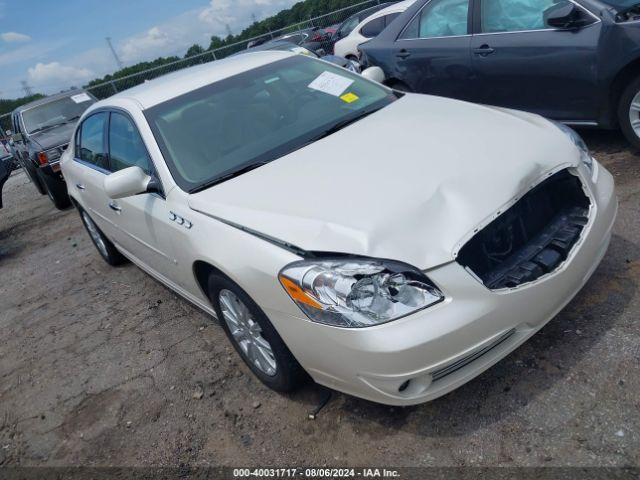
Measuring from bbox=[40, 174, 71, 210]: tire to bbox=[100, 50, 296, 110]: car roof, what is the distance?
4.93 metres

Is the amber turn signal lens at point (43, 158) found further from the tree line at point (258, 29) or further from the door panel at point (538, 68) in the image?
the tree line at point (258, 29)

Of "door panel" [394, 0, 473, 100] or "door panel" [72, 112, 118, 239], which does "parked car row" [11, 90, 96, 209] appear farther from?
"door panel" [394, 0, 473, 100]

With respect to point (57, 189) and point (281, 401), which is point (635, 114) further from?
point (57, 189)

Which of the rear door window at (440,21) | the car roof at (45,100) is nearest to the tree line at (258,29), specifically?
the car roof at (45,100)

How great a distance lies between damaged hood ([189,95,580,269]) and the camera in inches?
87.7

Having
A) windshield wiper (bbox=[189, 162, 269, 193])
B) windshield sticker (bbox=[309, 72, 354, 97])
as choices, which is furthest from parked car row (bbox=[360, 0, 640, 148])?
windshield wiper (bbox=[189, 162, 269, 193])

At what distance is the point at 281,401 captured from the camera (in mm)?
2863

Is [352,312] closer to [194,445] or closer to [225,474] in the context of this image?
[225,474]

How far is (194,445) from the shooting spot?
2750 mm

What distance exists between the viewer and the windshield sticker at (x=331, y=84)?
11.9 ft

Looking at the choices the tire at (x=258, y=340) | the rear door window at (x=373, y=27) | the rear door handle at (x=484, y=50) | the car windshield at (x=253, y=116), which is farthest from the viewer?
the rear door window at (x=373, y=27)

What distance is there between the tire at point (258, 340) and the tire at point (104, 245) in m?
2.53

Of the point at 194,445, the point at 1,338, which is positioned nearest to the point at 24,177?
the point at 1,338

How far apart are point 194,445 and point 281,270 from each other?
3.72 ft
